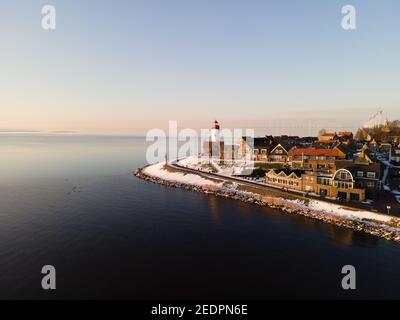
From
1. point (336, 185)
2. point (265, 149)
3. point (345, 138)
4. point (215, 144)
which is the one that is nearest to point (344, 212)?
point (336, 185)

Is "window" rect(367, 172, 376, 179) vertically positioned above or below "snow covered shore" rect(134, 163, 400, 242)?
above

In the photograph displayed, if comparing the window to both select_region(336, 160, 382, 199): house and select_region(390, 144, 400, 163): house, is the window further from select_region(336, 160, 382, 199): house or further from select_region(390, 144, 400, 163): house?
select_region(390, 144, 400, 163): house

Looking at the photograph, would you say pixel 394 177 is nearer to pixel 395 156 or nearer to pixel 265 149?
pixel 395 156

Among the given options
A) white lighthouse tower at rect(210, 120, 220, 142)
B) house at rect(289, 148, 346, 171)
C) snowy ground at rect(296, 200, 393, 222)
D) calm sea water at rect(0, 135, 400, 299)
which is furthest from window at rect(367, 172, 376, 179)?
white lighthouse tower at rect(210, 120, 220, 142)

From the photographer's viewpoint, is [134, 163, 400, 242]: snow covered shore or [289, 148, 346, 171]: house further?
[289, 148, 346, 171]: house
